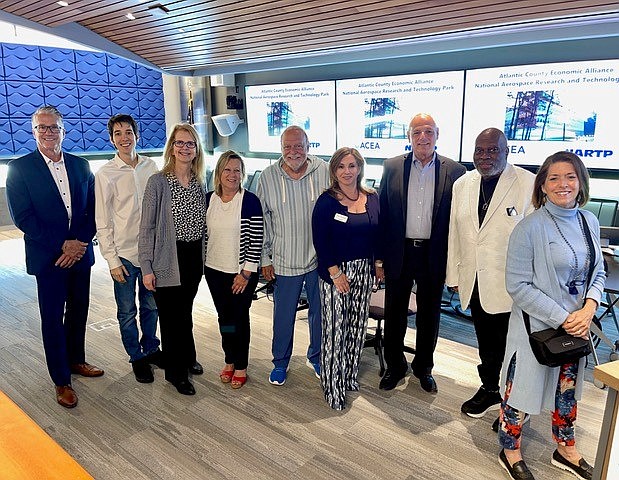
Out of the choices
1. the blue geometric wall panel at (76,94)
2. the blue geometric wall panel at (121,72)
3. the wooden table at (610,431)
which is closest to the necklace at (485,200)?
the wooden table at (610,431)

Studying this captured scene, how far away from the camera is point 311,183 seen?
2.83 m

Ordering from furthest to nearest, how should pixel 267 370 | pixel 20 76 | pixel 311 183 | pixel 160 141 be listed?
pixel 160 141
pixel 20 76
pixel 267 370
pixel 311 183

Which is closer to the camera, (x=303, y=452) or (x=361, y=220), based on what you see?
(x=303, y=452)

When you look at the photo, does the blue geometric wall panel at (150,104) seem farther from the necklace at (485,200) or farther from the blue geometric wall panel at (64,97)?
the necklace at (485,200)

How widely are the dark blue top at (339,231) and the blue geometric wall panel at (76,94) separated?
698 cm

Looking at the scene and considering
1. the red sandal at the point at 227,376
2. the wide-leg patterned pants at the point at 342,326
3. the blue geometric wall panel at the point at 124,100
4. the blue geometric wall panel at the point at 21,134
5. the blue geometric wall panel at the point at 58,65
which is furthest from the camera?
the blue geometric wall panel at the point at 124,100

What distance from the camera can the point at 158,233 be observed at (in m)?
2.67

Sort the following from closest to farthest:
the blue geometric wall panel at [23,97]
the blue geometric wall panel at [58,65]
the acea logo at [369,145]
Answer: the acea logo at [369,145] < the blue geometric wall panel at [23,97] < the blue geometric wall panel at [58,65]

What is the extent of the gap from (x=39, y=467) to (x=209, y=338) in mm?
2463

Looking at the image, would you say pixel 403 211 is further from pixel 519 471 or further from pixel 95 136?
pixel 95 136

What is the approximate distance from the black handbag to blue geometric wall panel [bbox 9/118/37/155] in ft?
27.2

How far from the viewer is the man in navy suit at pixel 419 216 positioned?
8.75 ft

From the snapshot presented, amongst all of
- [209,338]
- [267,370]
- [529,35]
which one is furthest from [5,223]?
[529,35]

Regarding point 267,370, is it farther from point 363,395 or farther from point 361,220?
point 361,220
